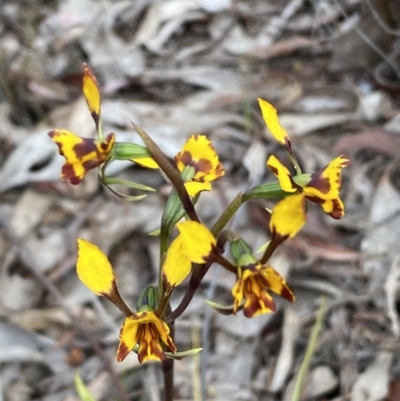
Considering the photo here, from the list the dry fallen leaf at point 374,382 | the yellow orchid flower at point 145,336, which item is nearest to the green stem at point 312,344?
the dry fallen leaf at point 374,382

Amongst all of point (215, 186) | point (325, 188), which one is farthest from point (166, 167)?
point (215, 186)

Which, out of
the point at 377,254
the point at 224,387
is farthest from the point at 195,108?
the point at 224,387

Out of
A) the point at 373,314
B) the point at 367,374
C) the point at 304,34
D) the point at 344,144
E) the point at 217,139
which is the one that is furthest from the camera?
the point at 304,34

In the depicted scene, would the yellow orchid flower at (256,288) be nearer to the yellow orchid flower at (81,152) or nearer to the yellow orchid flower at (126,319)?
the yellow orchid flower at (126,319)

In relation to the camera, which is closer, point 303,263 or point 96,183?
point 303,263

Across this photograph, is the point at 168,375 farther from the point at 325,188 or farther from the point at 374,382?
the point at 374,382

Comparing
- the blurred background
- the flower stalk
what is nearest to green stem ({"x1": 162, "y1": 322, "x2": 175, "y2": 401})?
the flower stalk

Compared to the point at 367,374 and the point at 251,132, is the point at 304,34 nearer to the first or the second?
the point at 251,132
